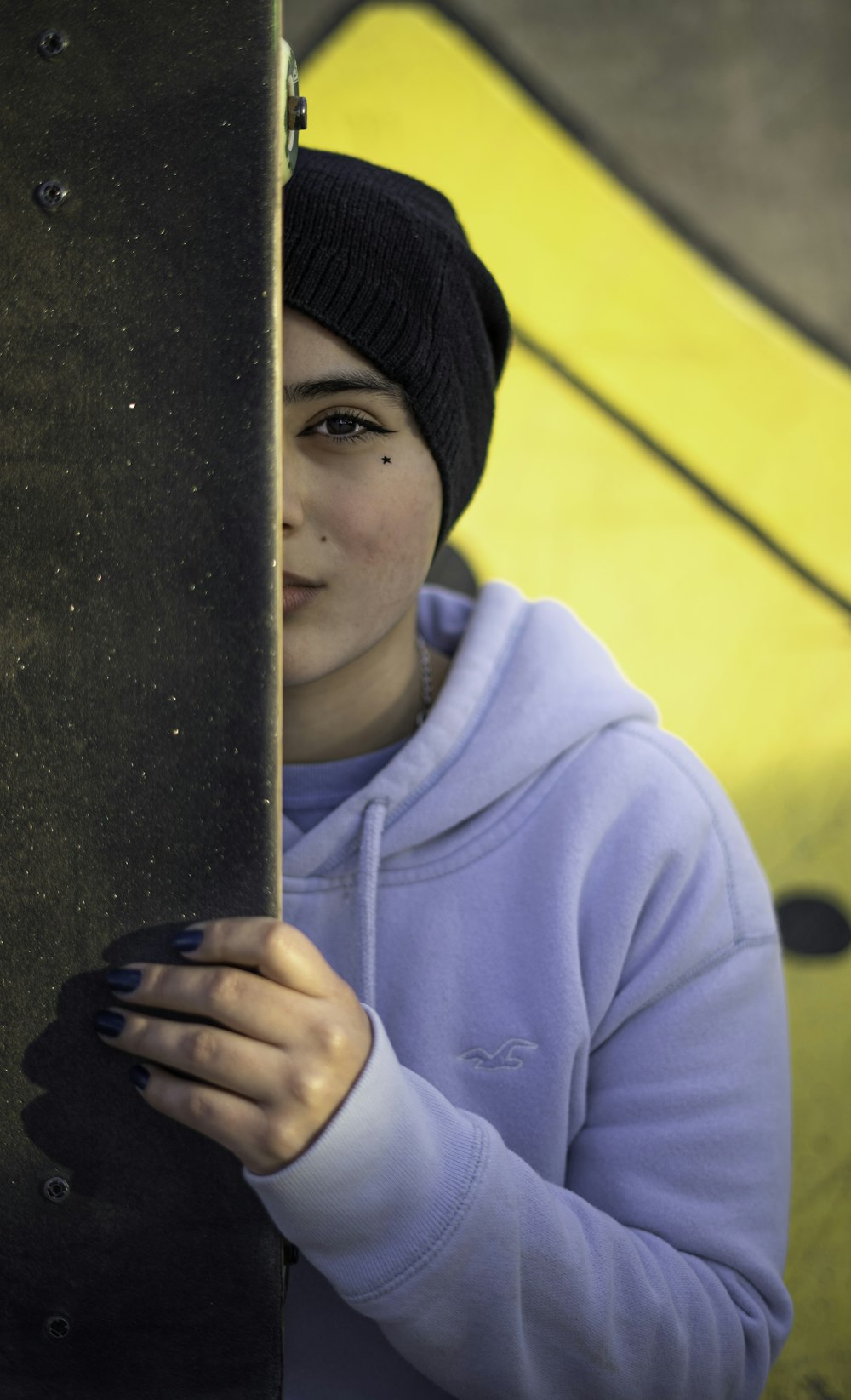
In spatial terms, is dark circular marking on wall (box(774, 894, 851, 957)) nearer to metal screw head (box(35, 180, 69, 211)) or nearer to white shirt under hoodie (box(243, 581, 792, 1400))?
white shirt under hoodie (box(243, 581, 792, 1400))

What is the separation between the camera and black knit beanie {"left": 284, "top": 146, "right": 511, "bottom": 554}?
34.9 inches

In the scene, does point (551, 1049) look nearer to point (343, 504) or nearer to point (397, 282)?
point (343, 504)

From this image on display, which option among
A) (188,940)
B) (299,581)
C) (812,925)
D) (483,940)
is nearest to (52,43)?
(299,581)

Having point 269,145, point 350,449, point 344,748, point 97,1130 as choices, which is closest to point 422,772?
point 344,748

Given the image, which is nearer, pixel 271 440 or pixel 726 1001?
pixel 271 440

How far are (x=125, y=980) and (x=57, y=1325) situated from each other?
0.81ft

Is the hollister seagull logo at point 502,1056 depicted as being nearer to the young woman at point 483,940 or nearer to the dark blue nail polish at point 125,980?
the young woman at point 483,940

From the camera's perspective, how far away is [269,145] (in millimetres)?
732

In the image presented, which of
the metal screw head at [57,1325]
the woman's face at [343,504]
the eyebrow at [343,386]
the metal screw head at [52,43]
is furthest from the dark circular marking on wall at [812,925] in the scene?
the metal screw head at [52,43]

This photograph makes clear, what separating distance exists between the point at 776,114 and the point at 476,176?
1.47 feet

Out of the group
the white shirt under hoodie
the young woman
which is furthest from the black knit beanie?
the white shirt under hoodie

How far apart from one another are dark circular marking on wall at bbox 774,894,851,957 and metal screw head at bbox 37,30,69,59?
143cm

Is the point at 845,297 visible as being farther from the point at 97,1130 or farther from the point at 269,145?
the point at 97,1130

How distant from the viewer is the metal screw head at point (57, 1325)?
76 cm
